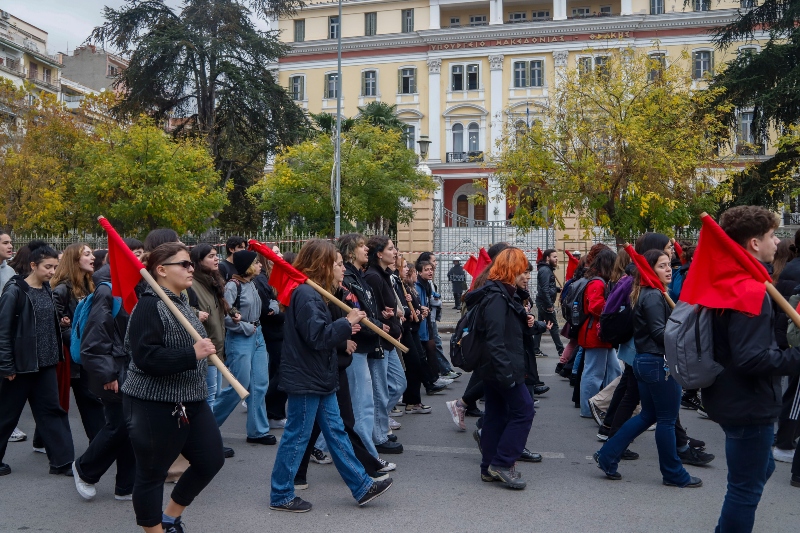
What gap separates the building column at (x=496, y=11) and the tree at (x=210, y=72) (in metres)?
18.7

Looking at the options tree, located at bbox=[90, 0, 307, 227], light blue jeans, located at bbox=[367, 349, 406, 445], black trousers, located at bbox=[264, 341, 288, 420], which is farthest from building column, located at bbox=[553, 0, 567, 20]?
light blue jeans, located at bbox=[367, 349, 406, 445]

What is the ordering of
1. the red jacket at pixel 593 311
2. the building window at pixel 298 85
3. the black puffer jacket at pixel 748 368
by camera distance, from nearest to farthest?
the black puffer jacket at pixel 748 368
the red jacket at pixel 593 311
the building window at pixel 298 85

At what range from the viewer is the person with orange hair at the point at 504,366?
5.64 meters

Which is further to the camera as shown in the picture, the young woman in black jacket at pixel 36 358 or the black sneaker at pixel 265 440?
the black sneaker at pixel 265 440

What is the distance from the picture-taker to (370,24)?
5228 cm

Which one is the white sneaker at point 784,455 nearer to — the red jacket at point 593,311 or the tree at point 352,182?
the red jacket at point 593,311

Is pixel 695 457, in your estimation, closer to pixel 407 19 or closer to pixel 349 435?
pixel 349 435

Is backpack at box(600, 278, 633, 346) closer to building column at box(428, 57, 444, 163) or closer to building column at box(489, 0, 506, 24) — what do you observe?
building column at box(428, 57, 444, 163)

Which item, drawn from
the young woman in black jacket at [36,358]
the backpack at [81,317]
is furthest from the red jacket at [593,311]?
the young woman in black jacket at [36,358]

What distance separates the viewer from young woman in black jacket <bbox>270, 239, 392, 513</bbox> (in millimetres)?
5066

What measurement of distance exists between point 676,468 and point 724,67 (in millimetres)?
19522

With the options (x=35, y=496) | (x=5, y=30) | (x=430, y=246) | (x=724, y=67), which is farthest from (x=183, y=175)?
(x=5, y=30)

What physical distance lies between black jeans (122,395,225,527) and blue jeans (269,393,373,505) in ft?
3.00

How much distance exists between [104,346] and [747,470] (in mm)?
4040
